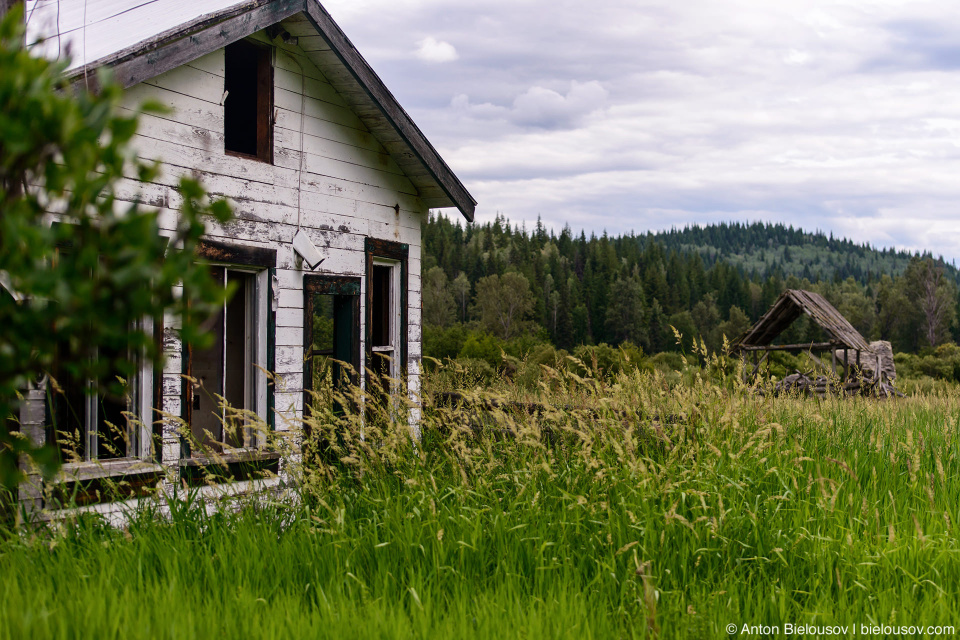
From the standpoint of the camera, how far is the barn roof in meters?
18.3

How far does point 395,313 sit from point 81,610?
5600 millimetres

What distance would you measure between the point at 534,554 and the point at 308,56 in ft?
19.3

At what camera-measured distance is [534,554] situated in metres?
4.15

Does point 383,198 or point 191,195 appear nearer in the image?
point 191,195

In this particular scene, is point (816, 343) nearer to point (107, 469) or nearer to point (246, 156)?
point (246, 156)

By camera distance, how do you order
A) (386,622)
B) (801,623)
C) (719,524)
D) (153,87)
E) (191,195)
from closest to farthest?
(191,195) → (386,622) → (801,623) → (719,524) → (153,87)

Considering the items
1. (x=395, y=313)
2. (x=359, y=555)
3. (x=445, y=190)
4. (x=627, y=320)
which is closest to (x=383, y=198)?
(x=445, y=190)

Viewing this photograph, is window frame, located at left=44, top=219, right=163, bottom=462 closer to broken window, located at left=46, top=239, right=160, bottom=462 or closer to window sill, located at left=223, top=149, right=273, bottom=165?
broken window, located at left=46, top=239, right=160, bottom=462

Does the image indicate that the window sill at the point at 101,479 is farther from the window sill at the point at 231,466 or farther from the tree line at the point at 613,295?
the tree line at the point at 613,295

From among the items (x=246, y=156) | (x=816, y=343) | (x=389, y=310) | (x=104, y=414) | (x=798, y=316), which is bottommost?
(x=104, y=414)

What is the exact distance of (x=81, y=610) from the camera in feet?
11.0

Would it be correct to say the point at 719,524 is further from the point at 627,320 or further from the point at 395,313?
the point at 627,320

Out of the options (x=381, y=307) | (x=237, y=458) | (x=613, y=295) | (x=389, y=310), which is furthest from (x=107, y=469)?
(x=613, y=295)

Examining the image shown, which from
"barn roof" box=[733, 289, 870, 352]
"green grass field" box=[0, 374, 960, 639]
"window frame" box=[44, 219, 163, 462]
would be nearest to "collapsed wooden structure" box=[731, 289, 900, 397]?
"barn roof" box=[733, 289, 870, 352]
